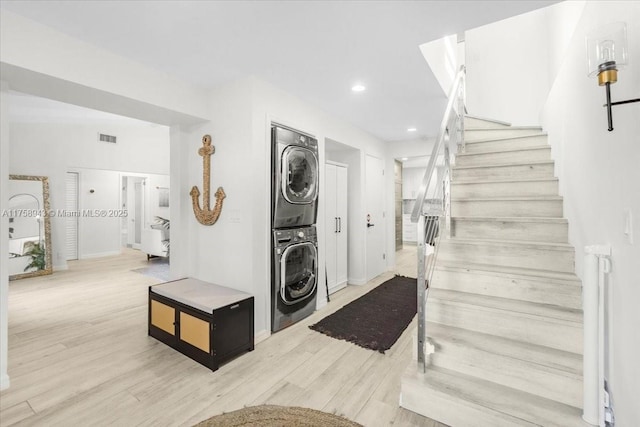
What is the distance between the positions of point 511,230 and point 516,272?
49cm

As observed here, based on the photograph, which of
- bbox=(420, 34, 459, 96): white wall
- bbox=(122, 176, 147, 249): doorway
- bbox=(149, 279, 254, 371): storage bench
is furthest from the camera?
bbox=(122, 176, 147, 249): doorway

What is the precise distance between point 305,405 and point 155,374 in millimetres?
1216

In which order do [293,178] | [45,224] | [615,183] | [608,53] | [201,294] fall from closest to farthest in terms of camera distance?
[608,53]
[615,183]
[201,294]
[293,178]
[45,224]

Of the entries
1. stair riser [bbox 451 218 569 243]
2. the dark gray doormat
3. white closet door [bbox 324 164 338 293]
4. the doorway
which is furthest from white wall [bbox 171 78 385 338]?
the doorway

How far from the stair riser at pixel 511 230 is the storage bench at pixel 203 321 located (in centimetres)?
203

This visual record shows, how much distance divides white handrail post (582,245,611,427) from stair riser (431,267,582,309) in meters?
0.50

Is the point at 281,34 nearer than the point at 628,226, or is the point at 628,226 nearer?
the point at 628,226

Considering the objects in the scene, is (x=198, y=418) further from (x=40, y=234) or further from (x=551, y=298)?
(x=40, y=234)

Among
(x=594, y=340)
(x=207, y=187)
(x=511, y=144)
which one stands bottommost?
(x=594, y=340)

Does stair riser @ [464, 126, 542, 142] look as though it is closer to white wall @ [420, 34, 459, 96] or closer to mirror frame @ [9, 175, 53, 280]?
white wall @ [420, 34, 459, 96]

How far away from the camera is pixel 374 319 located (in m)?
3.28

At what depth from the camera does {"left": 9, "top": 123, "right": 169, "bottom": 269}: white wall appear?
5.49 m

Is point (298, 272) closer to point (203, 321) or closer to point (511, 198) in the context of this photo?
point (203, 321)

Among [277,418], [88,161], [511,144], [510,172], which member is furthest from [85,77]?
[88,161]
